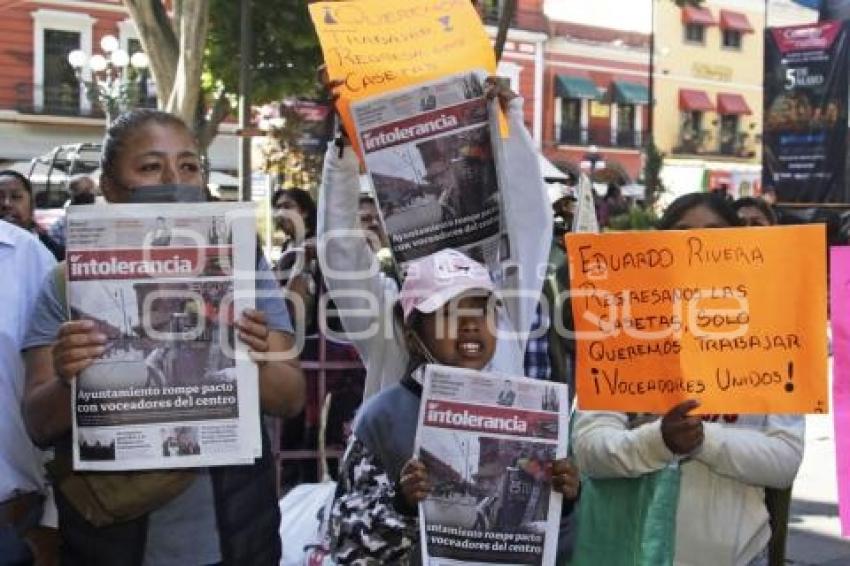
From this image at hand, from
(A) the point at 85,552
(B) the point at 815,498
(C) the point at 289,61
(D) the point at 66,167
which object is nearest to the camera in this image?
(A) the point at 85,552

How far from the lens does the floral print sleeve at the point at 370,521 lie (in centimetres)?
241

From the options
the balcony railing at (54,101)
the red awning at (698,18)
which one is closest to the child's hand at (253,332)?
the balcony railing at (54,101)

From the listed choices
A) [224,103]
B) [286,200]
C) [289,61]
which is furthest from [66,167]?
[286,200]

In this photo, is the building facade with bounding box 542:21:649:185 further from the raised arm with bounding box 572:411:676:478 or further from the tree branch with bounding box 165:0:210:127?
the raised arm with bounding box 572:411:676:478

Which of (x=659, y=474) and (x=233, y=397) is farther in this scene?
(x=659, y=474)

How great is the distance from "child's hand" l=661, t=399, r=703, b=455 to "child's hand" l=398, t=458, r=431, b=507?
57cm

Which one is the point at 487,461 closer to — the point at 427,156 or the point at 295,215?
the point at 427,156

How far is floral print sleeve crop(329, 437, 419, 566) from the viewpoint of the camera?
7.91 ft

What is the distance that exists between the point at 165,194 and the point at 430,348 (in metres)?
0.66

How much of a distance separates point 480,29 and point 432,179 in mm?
476

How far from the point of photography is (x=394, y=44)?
317 centimetres

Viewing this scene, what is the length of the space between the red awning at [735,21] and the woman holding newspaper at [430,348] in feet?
161

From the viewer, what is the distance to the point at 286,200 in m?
6.96

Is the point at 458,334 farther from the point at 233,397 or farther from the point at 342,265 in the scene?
the point at 342,265
